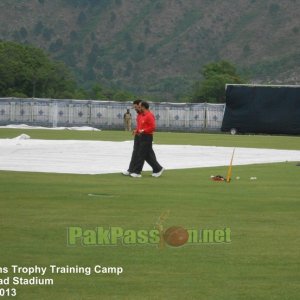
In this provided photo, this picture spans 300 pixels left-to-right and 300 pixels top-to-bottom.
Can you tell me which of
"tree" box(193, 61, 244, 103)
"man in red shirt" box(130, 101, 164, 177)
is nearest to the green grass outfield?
"man in red shirt" box(130, 101, 164, 177)

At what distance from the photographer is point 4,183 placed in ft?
80.7

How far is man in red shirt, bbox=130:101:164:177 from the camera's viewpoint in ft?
90.2

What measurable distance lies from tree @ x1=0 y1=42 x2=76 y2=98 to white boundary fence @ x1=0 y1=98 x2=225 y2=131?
Result: 1456 cm

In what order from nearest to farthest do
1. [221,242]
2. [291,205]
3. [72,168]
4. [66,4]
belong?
[221,242], [291,205], [72,168], [66,4]

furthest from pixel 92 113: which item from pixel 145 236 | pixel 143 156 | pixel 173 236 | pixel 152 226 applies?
pixel 173 236

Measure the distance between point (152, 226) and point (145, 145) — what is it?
1061 cm

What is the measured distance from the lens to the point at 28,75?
92.6 metres

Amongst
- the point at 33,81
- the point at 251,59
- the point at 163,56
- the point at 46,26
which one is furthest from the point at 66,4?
the point at 33,81

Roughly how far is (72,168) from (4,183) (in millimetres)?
5223

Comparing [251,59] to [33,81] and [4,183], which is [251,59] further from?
[4,183]

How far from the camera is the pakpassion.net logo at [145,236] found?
599 inches

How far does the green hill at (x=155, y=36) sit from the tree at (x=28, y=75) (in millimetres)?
21309

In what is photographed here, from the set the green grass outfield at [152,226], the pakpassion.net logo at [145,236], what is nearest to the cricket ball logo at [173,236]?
the pakpassion.net logo at [145,236]

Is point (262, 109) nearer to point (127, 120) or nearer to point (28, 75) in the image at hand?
point (127, 120)
